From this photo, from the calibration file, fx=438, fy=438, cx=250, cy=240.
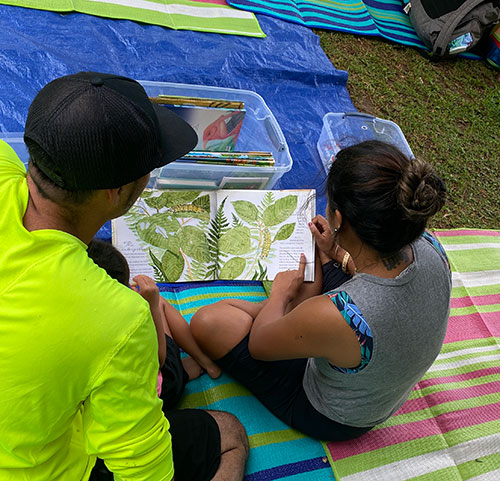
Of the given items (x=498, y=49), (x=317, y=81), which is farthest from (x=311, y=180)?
(x=498, y=49)

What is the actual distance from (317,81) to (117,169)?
2160 millimetres

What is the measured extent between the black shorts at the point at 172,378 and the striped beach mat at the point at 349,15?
2266 millimetres

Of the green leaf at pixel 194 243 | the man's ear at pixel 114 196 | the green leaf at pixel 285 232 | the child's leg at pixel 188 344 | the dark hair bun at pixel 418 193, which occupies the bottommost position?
the child's leg at pixel 188 344

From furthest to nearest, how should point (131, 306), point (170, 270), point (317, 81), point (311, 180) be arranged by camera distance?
point (317, 81)
point (311, 180)
point (170, 270)
point (131, 306)

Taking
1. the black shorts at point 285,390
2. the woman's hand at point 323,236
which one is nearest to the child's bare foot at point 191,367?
the black shorts at point 285,390

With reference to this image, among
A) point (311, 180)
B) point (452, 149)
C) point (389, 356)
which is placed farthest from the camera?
point (452, 149)

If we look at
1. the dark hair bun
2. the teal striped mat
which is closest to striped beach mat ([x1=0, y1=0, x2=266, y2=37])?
the teal striped mat

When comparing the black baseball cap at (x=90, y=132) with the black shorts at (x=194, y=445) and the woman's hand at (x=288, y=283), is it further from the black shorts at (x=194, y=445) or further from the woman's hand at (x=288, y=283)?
the woman's hand at (x=288, y=283)

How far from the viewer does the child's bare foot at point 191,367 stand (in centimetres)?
144

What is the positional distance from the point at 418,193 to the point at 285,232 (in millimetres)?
946

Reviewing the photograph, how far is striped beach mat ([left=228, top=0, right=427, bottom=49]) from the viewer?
2.84 metres

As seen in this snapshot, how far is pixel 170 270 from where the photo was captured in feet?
5.50

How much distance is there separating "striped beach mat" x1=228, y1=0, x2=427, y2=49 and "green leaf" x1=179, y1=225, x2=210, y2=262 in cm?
172

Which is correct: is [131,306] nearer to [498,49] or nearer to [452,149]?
[452,149]
